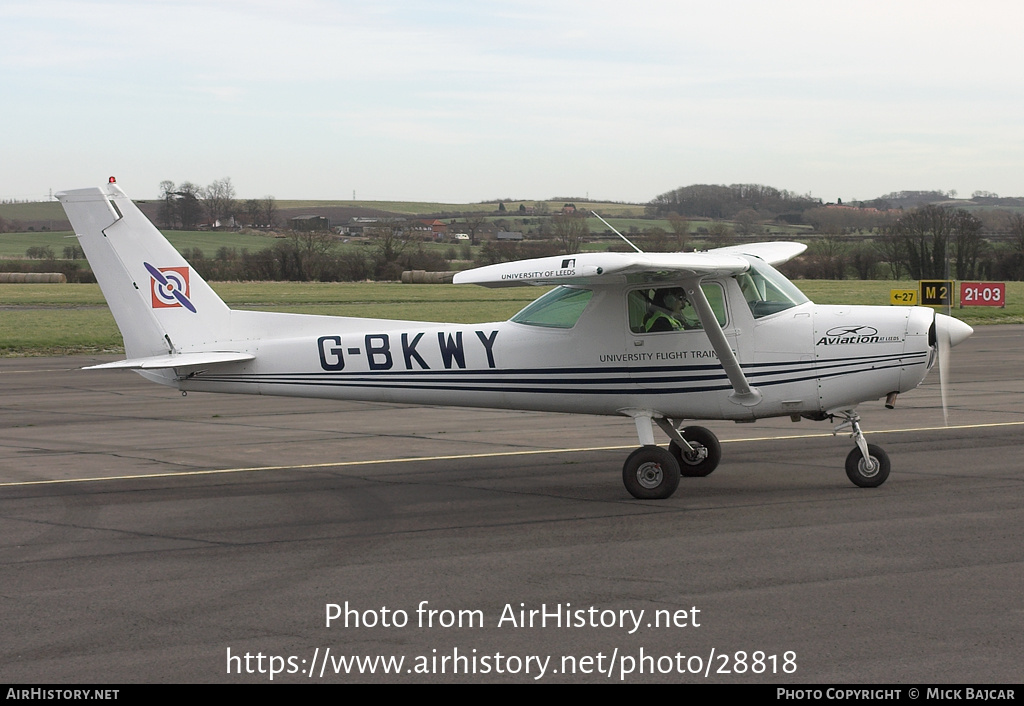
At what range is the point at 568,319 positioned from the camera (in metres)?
11.2

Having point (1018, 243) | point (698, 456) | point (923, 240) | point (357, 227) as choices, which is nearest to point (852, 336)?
point (698, 456)

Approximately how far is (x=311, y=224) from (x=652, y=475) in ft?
227

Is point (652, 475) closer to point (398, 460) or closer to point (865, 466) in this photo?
point (865, 466)

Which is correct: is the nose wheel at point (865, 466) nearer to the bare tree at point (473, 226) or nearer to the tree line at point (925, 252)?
the bare tree at point (473, 226)

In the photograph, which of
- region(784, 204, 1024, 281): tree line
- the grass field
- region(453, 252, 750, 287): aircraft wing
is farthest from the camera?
region(784, 204, 1024, 281): tree line

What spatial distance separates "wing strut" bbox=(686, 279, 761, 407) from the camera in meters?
10.3

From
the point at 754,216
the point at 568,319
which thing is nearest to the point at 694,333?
the point at 568,319

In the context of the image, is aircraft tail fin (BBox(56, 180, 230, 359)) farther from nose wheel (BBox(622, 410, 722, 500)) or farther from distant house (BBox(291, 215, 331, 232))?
distant house (BBox(291, 215, 331, 232))

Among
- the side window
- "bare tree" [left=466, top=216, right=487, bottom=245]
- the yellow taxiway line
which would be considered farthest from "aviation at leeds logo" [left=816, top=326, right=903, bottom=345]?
"bare tree" [left=466, top=216, right=487, bottom=245]

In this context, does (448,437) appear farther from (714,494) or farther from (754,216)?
(754,216)

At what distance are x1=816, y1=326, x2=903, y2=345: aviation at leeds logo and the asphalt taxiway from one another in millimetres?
1523

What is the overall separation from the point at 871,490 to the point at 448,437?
21.4 ft

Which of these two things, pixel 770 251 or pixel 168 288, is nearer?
pixel 168 288

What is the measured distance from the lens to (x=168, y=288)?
11906 millimetres
